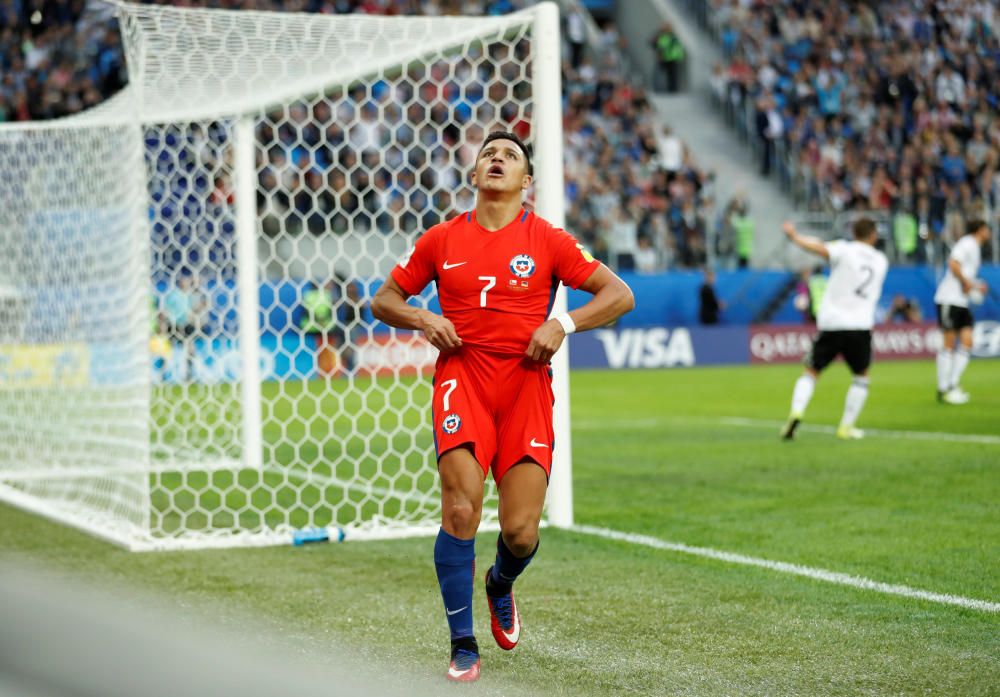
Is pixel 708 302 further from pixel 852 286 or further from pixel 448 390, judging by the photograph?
pixel 448 390

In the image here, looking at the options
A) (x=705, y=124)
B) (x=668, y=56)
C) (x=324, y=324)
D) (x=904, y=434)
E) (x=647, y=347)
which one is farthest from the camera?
(x=668, y=56)

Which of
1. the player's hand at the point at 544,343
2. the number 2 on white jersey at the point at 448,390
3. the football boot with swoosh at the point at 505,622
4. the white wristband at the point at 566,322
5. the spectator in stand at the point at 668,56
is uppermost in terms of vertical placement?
the spectator in stand at the point at 668,56

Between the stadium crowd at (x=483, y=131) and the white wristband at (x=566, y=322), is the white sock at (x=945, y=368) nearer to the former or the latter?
the stadium crowd at (x=483, y=131)

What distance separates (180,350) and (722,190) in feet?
70.0

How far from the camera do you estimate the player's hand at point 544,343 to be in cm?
487

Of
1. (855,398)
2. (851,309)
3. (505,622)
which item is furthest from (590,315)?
(855,398)

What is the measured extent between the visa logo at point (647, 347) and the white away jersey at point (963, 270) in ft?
30.7

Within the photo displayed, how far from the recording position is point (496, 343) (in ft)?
16.5

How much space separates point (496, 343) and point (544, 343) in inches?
8.8

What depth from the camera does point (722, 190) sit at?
109 ft

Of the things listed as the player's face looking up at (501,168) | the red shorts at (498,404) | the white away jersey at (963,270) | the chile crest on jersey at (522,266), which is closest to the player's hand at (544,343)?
the red shorts at (498,404)

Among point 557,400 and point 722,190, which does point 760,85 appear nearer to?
point 722,190

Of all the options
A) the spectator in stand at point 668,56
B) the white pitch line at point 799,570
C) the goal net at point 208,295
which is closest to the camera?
the white pitch line at point 799,570

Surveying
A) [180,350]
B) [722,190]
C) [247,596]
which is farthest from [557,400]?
[722,190]
